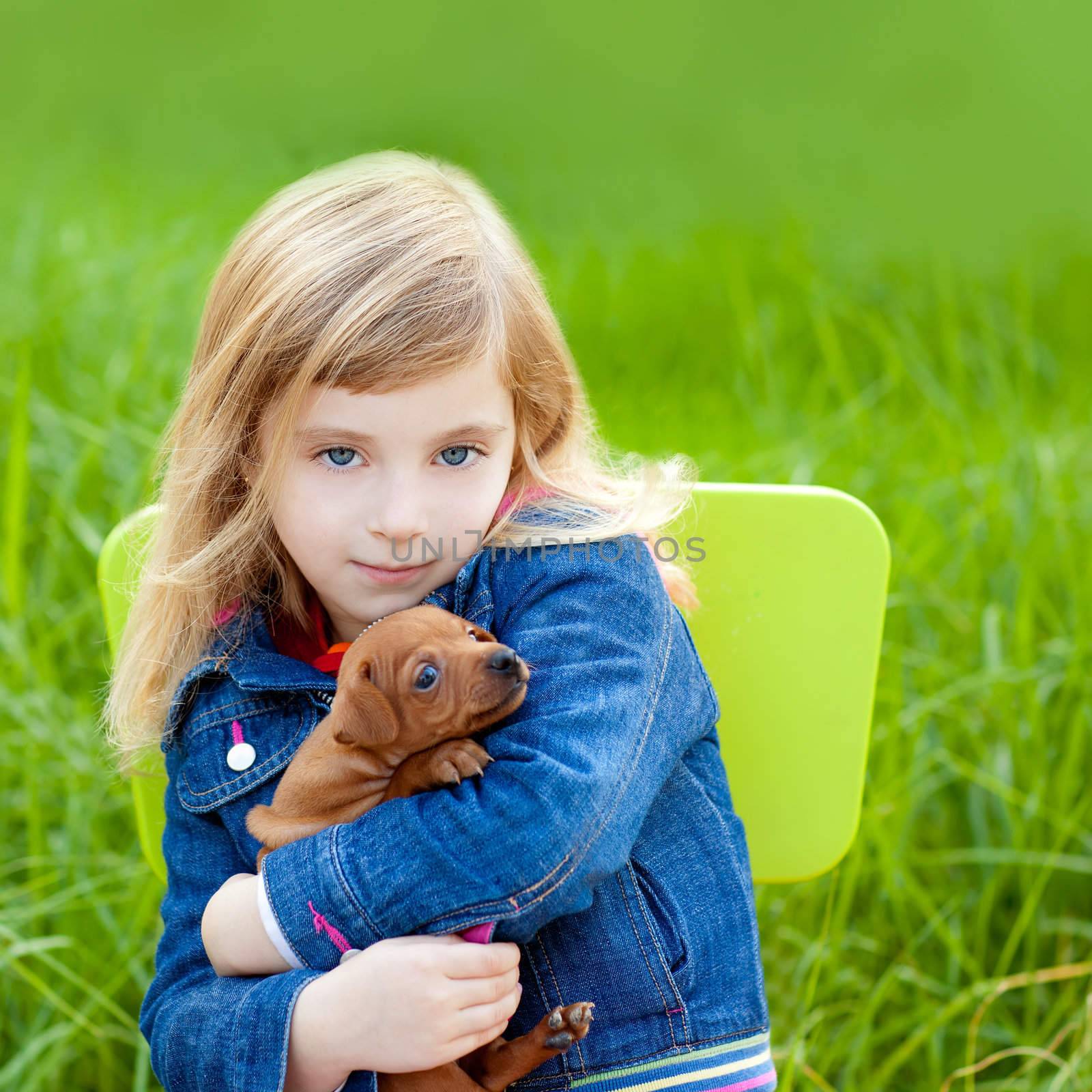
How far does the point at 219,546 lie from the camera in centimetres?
173

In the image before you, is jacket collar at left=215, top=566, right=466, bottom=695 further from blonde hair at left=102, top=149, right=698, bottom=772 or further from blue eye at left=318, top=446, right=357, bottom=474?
blue eye at left=318, top=446, right=357, bottom=474

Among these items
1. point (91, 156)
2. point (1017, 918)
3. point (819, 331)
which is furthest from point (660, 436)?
point (91, 156)

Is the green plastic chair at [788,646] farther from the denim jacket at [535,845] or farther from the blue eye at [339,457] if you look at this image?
the blue eye at [339,457]

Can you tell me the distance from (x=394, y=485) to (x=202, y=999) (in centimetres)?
70

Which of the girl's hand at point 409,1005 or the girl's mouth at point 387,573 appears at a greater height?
the girl's mouth at point 387,573

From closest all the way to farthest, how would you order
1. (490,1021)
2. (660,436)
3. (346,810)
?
(490,1021), (346,810), (660,436)

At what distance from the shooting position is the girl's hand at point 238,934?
1469 millimetres

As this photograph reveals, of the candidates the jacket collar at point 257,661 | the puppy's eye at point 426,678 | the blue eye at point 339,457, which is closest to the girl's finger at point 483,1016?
the puppy's eye at point 426,678

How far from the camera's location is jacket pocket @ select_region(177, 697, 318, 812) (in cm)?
161

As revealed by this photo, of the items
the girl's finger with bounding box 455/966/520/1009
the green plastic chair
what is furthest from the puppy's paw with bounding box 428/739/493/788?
the green plastic chair

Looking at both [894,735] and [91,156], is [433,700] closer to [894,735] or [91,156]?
[894,735]

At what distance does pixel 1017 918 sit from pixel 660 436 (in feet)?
5.57

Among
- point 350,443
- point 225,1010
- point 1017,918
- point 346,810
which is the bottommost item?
point 1017,918

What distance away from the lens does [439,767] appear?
1417 mm
